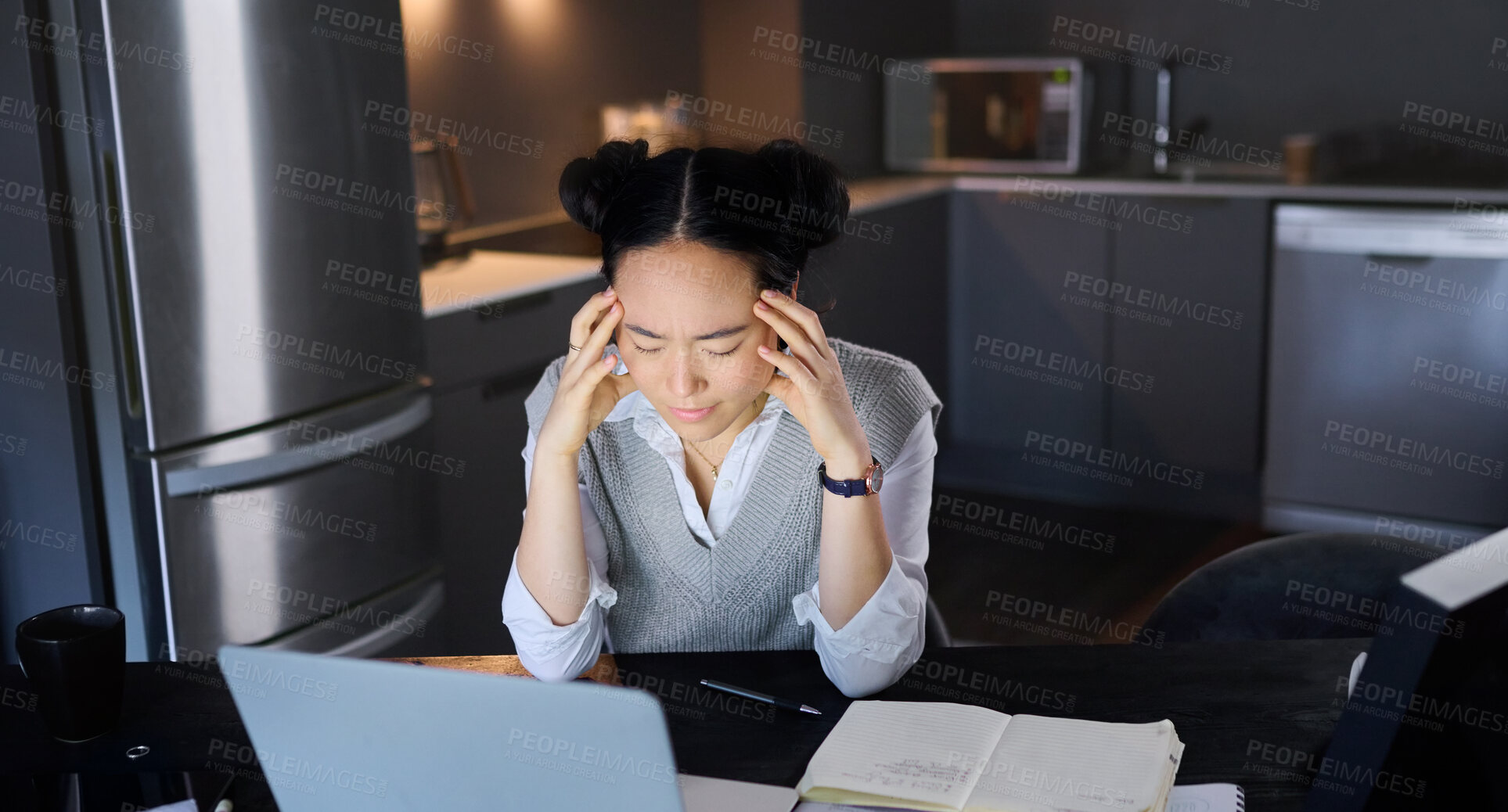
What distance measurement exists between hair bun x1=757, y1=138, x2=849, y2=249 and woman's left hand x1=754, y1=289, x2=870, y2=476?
96 mm

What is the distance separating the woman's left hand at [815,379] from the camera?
126cm

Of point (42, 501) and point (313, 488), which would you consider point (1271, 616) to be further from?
point (42, 501)

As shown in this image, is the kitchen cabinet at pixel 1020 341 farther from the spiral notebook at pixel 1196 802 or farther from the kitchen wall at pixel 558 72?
the spiral notebook at pixel 1196 802

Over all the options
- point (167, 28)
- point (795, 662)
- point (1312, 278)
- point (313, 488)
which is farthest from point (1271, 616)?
point (1312, 278)

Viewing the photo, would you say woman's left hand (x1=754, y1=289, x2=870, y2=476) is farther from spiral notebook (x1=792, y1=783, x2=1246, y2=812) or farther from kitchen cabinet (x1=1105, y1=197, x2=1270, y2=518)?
kitchen cabinet (x1=1105, y1=197, x2=1270, y2=518)

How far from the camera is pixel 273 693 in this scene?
779 mm

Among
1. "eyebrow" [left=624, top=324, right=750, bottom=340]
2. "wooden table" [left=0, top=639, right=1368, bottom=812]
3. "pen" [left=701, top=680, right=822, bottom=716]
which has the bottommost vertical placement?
"wooden table" [left=0, top=639, right=1368, bottom=812]

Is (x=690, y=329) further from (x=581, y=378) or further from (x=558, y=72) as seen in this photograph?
(x=558, y=72)

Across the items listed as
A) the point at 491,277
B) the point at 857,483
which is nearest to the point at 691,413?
the point at 857,483

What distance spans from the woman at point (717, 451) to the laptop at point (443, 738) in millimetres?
445

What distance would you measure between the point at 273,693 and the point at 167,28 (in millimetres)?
1414

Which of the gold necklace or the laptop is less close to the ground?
the laptop

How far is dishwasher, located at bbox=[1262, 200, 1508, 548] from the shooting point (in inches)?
124

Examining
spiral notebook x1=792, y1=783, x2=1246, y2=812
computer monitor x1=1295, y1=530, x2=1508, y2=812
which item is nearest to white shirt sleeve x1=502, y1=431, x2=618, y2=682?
spiral notebook x1=792, y1=783, x2=1246, y2=812
